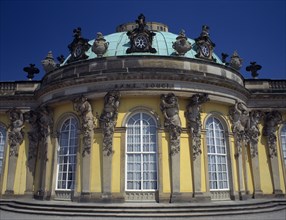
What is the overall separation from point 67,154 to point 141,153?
4513mm

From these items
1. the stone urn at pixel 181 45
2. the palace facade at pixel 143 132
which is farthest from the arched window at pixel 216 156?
the stone urn at pixel 181 45

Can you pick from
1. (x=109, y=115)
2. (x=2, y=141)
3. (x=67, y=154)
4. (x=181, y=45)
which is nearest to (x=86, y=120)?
(x=109, y=115)

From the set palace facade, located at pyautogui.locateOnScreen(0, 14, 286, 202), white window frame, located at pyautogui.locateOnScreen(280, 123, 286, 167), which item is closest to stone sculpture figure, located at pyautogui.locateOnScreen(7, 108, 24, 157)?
palace facade, located at pyautogui.locateOnScreen(0, 14, 286, 202)

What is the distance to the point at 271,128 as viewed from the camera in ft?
67.2

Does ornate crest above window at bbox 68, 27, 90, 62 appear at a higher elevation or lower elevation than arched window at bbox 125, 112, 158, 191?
higher

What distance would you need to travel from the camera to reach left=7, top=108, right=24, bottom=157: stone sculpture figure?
20484 millimetres

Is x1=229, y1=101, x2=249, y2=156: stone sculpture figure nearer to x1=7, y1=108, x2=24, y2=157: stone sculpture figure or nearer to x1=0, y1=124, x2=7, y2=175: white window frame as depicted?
x1=7, y1=108, x2=24, y2=157: stone sculpture figure

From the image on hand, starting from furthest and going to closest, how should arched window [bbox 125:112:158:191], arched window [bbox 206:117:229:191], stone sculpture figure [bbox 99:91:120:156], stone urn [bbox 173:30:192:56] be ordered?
stone urn [bbox 173:30:192:56], arched window [bbox 206:117:229:191], stone sculpture figure [bbox 99:91:120:156], arched window [bbox 125:112:158:191]

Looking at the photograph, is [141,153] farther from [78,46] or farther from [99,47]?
[78,46]

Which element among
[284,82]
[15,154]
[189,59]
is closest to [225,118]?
[189,59]

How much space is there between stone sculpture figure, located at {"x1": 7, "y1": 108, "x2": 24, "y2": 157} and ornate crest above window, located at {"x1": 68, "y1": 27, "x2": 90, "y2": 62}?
589 cm

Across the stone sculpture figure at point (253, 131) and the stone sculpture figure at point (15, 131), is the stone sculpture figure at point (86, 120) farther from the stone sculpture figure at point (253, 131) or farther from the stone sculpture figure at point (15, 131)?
the stone sculpture figure at point (253, 131)

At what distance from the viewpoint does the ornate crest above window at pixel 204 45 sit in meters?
18.3

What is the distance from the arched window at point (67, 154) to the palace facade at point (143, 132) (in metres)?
0.06
